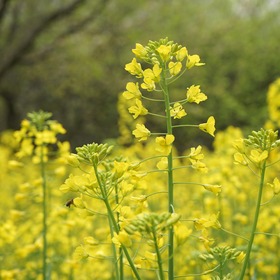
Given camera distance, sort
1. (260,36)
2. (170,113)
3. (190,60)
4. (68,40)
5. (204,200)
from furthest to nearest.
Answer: (260,36), (68,40), (204,200), (190,60), (170,113)

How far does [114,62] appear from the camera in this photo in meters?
19.2

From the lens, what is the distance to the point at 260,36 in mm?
21344

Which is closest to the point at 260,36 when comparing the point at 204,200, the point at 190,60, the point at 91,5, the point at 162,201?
the point at 91,5

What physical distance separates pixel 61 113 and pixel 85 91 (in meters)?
1.40

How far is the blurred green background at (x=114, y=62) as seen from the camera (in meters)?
17.9

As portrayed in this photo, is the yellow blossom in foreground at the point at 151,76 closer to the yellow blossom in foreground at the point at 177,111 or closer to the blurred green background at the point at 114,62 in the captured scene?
the yellow blossom in foreground at the point at 177,111

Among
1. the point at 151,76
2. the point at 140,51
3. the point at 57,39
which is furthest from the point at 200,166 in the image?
the point at 57,39

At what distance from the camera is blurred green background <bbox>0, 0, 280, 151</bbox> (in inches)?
706

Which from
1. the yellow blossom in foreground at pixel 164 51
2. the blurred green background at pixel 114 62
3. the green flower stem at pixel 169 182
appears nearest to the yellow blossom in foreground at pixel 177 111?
the green flower stem at pixel 169 182

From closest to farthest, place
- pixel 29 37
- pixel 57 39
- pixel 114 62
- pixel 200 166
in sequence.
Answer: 1. pixel 200 166
2. pixel 29 37
3. pixel 57 39
4. pixel 114 62

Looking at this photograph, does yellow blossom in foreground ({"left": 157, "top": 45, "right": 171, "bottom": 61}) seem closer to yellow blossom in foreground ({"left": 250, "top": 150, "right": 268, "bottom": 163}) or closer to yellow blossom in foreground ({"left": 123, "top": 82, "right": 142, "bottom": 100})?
yellow blossom in foreground ({"left": 123, "top": 82, "right": 142, "bottom": 100})

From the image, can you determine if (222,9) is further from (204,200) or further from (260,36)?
(204,200)

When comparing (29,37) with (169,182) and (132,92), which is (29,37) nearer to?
(132,92)

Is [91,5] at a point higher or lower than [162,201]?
higher
